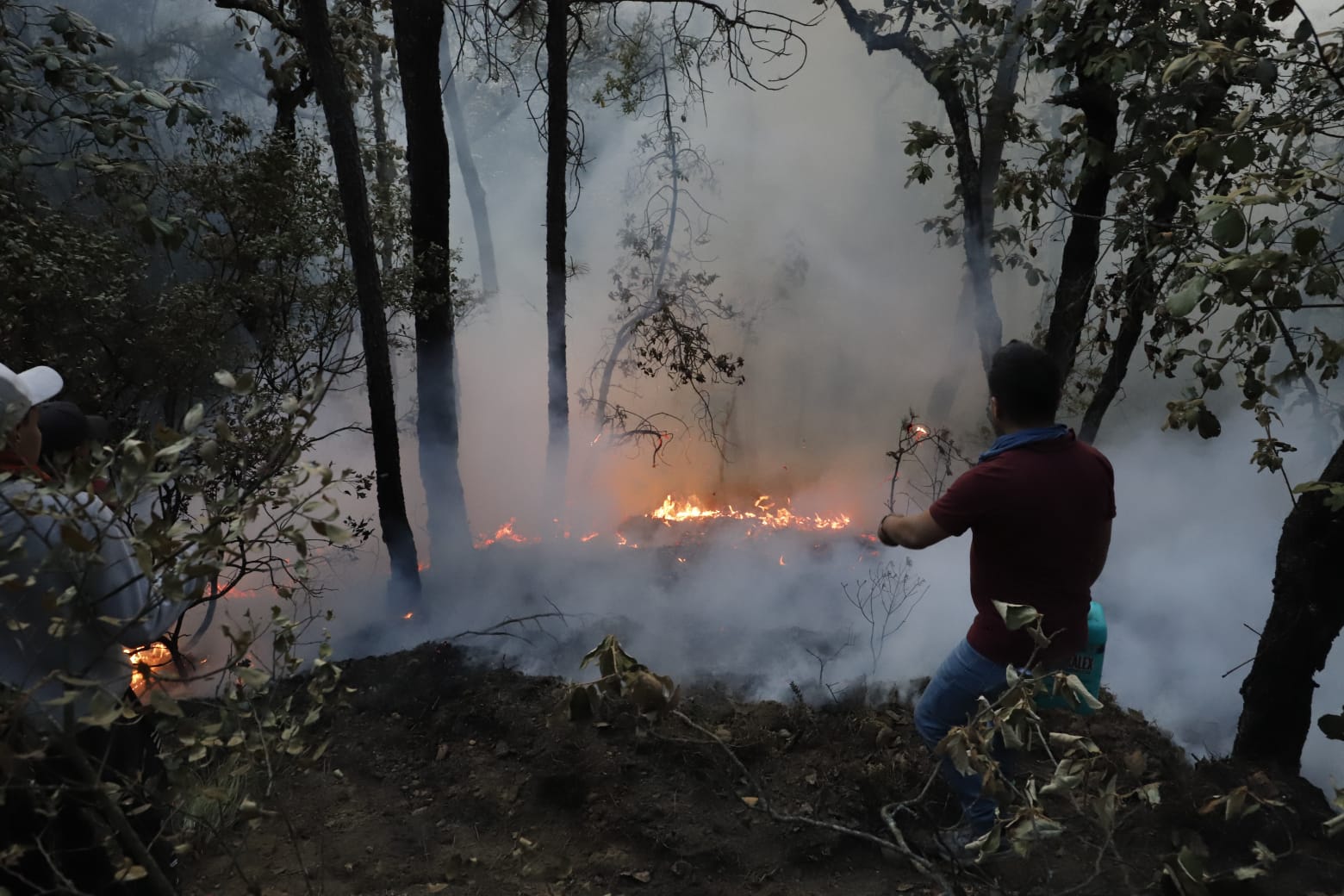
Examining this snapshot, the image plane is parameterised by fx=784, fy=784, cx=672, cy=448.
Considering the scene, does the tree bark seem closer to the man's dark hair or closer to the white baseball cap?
the man's dark hair

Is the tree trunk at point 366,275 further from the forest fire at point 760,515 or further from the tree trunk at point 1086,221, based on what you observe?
the tree trunk at point 1086,221

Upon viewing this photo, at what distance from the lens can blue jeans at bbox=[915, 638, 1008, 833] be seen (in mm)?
3041

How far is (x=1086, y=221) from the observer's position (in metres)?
5.73

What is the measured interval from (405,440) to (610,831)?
11.3m

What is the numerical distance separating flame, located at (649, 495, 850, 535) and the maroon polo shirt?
6599mm

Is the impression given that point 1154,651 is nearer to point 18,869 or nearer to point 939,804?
point 939,804

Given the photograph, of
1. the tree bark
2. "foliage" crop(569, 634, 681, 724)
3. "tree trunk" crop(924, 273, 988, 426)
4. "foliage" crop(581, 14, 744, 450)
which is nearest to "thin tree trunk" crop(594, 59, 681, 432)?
"foliage" crop(581, 14, 744, 450)

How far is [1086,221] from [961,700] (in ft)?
13.7

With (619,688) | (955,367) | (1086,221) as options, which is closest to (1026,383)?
(619,688)

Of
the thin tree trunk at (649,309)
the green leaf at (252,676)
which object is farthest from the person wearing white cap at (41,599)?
the thin tree trunk at (649,309)

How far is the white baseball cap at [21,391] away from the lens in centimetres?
155

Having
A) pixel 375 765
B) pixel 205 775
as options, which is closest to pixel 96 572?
pixel 205 775

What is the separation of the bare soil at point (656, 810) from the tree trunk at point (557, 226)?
4.35m

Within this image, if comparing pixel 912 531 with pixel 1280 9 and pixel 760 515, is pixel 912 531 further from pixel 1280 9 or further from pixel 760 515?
pixel 760 515
